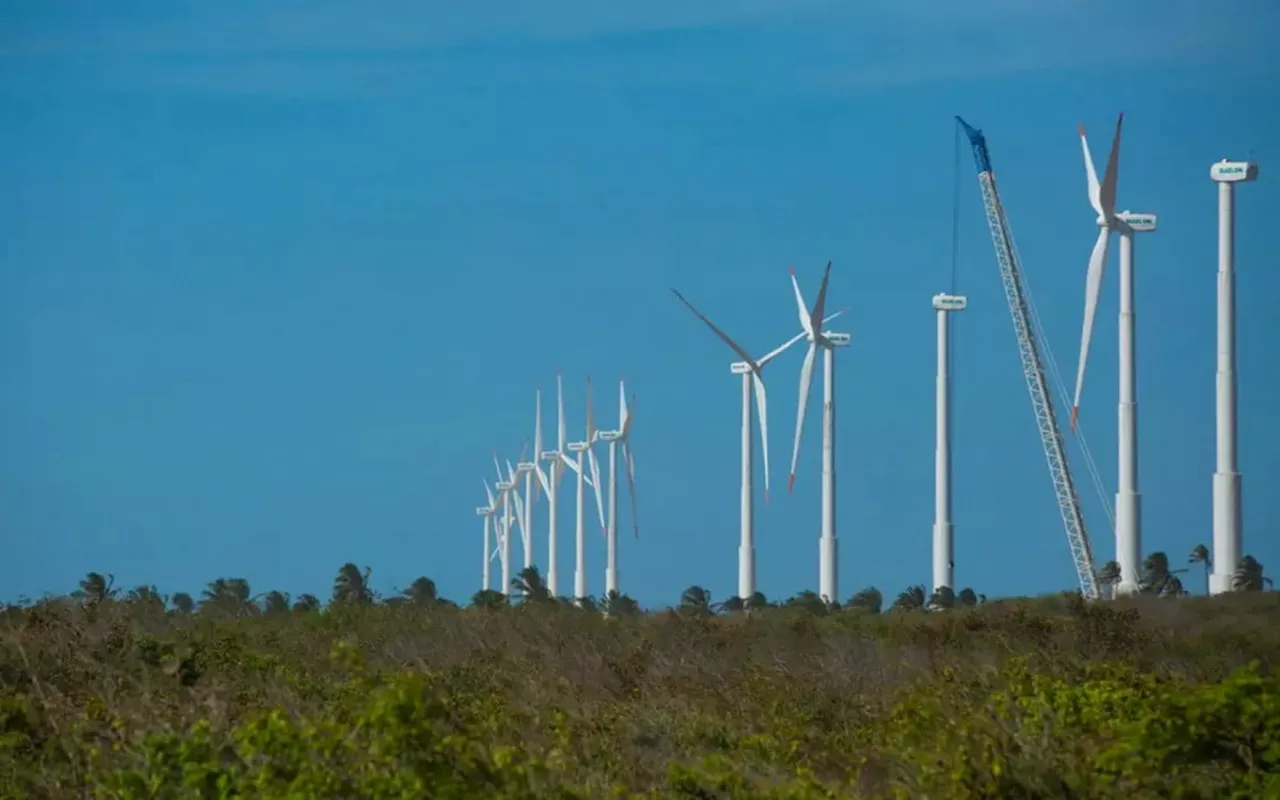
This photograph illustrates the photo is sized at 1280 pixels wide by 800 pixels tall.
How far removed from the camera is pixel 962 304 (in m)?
97.9

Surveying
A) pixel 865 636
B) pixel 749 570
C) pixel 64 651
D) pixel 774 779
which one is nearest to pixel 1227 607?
pixel 865 636

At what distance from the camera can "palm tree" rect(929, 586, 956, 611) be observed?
83.0 m

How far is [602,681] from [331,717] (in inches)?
540

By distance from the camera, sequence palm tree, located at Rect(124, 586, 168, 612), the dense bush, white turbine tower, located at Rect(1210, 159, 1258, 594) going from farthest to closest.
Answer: white turbine tower, located at Rect(1210, 159, 1258, 594) < palm tree, located at Rect(124, 586, 168, 612) < the dense bush

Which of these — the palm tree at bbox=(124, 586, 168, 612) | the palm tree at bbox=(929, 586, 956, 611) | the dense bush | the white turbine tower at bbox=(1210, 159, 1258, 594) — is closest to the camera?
the dense bush

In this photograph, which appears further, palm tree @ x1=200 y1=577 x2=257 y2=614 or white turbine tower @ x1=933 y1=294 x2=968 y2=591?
white turbine tower @ x1=933 y1=294 x2=968 y2=591

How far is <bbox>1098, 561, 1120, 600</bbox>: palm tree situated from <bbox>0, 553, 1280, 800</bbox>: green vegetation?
31.2m

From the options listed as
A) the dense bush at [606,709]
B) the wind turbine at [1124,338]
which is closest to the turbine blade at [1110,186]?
the wind turbine at [1124,338]

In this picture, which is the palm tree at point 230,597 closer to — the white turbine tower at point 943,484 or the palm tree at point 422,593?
the palm tree at point 422,593

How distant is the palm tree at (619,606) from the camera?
61.5 m

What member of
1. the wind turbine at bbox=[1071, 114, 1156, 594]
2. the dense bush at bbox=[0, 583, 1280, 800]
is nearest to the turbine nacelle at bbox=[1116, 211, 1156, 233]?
the wind turbine at bbox=[1071, 114, 1156, 594]

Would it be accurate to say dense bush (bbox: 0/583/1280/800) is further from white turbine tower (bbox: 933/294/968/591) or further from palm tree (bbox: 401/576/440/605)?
white turbine tower (bbox: 933/294/968/591)

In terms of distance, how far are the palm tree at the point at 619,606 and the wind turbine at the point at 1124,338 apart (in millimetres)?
17882

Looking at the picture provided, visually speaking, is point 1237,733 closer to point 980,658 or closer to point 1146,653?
point 980,658
